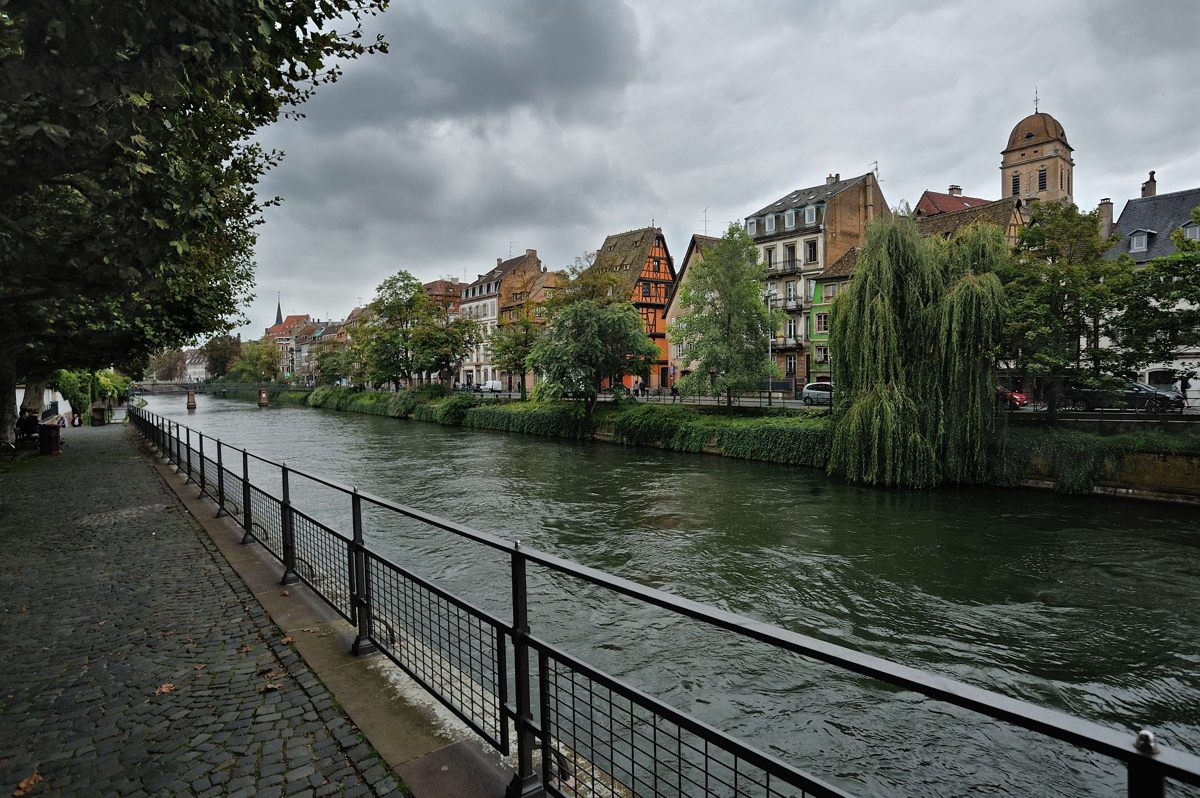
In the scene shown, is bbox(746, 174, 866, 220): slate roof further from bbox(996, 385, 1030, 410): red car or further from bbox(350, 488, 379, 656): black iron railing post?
bbox(350, 488, 379, 656): black iron railing post

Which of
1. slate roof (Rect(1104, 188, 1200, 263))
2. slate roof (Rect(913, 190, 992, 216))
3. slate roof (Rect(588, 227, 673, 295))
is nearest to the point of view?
slate roof (Rect(1104, 188, 1200, 263))

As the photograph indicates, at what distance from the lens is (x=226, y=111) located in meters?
8.41

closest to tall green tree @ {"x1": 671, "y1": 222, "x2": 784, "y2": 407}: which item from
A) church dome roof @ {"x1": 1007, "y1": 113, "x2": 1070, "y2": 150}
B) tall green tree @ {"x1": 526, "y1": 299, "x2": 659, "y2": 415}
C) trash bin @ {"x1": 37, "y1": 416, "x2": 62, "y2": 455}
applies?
tall green tree @ {"x1": 526, "y1": 299, "x2": 659, "y2": 415}

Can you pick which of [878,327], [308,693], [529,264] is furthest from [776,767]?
[529,264]

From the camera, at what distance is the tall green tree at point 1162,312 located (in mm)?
16125

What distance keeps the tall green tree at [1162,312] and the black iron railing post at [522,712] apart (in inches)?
772

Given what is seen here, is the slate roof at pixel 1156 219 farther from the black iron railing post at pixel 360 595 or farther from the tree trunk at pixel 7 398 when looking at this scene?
the tree trunk at pixel 7 398

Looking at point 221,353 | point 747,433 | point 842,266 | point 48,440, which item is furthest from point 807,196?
point 221,353

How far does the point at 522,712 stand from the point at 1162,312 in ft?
67.3

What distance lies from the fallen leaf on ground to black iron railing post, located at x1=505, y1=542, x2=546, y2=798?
2.33 meters

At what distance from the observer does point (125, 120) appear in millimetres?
4840

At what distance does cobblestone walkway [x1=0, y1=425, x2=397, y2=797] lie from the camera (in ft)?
10.9

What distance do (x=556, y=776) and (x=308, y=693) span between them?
1970mm

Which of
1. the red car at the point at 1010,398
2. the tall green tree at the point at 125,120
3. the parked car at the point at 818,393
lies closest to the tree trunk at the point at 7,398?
the tall green tree at the point at 125,120
